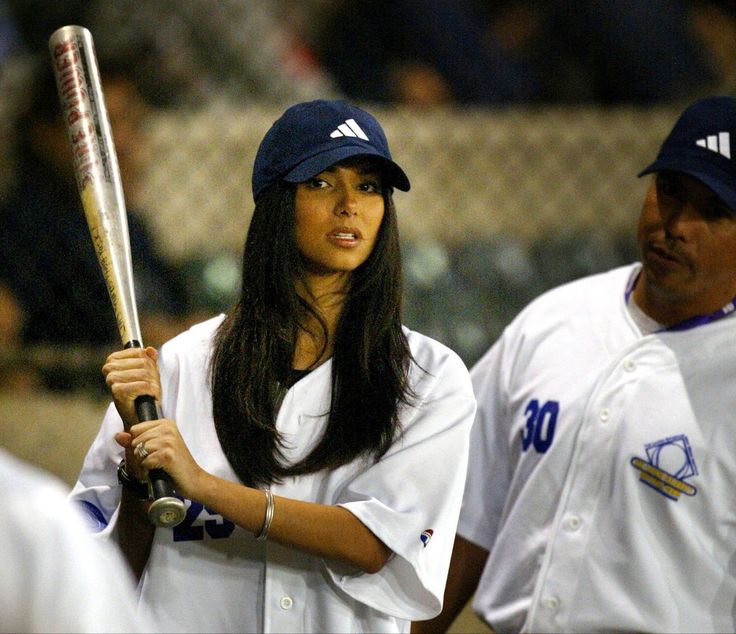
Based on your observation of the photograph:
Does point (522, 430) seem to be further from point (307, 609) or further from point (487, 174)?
point (487, 174)

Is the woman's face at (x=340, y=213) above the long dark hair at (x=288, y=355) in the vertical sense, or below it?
above

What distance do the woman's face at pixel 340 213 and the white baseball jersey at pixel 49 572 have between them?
79 centimetres

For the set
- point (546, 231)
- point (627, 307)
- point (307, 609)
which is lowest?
point (307, 609)

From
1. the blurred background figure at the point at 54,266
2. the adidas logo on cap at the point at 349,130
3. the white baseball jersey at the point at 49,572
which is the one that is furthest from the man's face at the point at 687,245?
the white baseball jersey at the point at 49,572

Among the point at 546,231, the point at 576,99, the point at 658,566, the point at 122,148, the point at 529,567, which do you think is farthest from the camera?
the point at 576,99

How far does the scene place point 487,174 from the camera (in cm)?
333

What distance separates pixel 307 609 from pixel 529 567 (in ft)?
2.11

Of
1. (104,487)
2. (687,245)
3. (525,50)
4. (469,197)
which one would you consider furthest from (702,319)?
(525,50)

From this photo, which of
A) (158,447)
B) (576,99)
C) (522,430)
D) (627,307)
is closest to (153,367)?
(158,447)

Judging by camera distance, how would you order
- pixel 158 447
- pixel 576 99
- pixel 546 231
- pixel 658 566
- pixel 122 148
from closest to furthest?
pixel 158 447, pixel 658 566, pixel 122 148, pixel 546 231, pixel 576 99

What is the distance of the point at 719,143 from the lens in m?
1.91

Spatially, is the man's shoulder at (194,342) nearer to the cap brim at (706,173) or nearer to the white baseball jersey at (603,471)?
the white baseball jersey at (603,471)

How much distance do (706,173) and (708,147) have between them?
0.16 feet

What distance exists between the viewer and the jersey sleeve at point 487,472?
2074 millimetres
